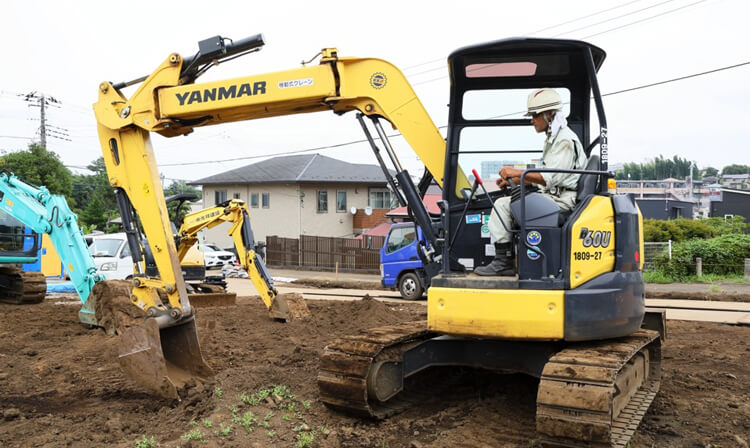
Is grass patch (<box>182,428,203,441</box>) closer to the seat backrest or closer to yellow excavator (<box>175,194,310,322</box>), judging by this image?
the seat backrest

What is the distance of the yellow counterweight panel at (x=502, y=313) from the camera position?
15.8ft

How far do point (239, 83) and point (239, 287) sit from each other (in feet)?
54.1

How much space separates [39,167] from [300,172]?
14.8 m

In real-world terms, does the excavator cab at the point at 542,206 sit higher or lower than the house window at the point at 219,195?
lower

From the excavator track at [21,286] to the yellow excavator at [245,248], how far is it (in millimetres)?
4458

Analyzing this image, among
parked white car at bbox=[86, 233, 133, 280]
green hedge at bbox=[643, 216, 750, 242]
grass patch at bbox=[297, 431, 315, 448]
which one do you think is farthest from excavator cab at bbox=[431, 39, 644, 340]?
green hedge at bbox=[643, 216, 750, 242]

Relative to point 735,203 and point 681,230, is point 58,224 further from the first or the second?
point 735,203

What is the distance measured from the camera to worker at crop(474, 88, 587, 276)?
5.22 m

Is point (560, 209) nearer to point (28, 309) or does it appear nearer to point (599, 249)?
point (599, 249)

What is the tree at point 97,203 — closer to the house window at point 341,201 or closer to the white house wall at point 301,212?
the white house wall at point 301,212

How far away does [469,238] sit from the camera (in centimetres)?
588

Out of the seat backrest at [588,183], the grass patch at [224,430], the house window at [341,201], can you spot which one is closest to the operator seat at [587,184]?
the seat backrest at [588,183]

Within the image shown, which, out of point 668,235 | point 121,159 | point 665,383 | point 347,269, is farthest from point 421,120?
point 347,269

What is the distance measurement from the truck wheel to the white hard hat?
42.0 feet
